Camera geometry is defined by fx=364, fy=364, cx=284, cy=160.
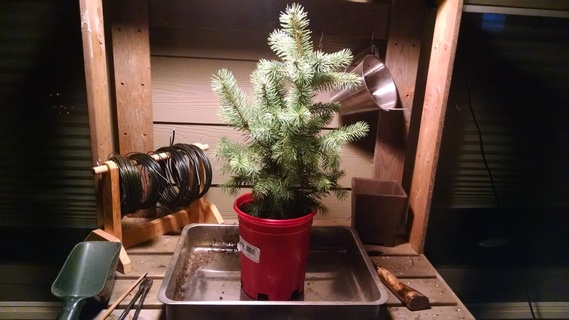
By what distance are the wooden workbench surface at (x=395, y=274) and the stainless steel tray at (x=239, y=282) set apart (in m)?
0.07

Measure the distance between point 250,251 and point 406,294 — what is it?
0.41m

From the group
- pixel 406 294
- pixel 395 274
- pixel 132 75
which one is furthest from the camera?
pixel 132 75

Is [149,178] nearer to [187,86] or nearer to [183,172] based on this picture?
[183,172]

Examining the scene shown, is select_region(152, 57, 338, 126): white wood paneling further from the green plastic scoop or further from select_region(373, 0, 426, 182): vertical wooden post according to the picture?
the green plastic scoop

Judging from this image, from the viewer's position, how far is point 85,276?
87 centimetres

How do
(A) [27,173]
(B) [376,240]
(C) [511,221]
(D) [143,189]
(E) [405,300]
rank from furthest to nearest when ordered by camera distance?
(C) [511,221] < (A) [27,173] < (B) [376,240] < (D) [143,189] < (E) [405,300]

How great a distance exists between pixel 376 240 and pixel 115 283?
2.61 feet

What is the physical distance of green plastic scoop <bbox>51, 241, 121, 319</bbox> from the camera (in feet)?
2.67

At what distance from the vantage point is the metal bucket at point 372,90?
1164 mm

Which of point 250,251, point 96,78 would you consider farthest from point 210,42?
point 250,251

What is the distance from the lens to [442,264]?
1.58 metres

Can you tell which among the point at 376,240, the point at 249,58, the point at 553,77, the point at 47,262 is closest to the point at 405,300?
the point at 376,240

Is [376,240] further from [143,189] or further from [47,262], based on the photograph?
[47,262]

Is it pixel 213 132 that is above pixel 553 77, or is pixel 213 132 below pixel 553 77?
below
